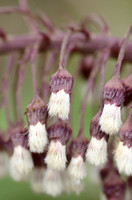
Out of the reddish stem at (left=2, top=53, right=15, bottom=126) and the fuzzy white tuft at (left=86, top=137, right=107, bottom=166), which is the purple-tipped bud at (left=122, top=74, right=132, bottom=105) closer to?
the fuzzy white tuft at (left=86, top=137, right=107, bottom=166)

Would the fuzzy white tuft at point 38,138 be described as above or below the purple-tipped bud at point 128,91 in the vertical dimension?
below

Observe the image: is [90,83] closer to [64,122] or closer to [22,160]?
[64,122]

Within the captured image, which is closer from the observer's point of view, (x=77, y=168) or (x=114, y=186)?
(x=77, y=168)

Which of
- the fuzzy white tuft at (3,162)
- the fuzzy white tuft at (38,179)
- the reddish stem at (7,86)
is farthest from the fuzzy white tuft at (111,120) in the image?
the fuzzy white tuft at (3,162)

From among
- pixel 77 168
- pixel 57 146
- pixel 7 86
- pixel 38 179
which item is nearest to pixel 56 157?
pixel 57 146

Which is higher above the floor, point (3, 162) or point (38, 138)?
point (38, 138)

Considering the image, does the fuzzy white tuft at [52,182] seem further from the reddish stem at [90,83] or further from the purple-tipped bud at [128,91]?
the purple-tipped bud at [128,91]

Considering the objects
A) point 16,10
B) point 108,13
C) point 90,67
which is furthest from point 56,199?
point 108,13
